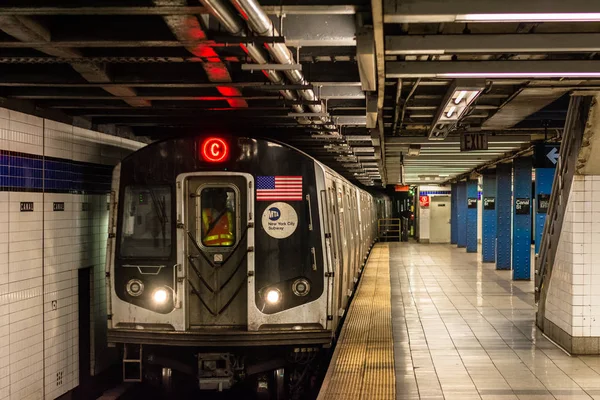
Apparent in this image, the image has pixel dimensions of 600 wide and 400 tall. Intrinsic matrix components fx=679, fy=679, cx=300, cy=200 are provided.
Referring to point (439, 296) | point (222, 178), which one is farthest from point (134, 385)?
point (439, 296)

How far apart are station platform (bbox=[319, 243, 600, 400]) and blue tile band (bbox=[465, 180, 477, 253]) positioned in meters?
10.7

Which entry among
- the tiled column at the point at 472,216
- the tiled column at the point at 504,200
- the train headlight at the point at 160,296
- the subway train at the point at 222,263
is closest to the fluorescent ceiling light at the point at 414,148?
the tiled column at the point at 504,200

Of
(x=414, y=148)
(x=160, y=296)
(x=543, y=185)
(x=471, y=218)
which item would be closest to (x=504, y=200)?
(x=543, y=185)

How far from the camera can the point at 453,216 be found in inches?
1212

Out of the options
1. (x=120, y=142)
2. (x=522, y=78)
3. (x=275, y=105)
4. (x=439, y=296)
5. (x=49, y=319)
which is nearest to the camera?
(x=522, y=78)

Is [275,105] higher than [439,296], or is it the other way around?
[275,105]

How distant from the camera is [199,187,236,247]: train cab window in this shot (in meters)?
6.71

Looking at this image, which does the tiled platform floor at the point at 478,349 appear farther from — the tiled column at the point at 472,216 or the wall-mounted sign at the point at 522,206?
the tiled column at the point at 472,216

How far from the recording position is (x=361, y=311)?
9.97 m

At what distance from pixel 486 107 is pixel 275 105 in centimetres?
267

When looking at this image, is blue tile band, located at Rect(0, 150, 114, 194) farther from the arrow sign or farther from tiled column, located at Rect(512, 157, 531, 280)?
tiled column, located at Rect(512, 157, 531, 280)

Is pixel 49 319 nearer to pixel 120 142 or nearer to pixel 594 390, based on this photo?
pixel 120 142

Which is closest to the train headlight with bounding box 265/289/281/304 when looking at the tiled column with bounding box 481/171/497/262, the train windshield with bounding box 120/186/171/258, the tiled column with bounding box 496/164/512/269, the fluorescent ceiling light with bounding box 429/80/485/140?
the train windshield with bounding box 120/186/171/258

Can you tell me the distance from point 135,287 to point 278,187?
1.70 meters
